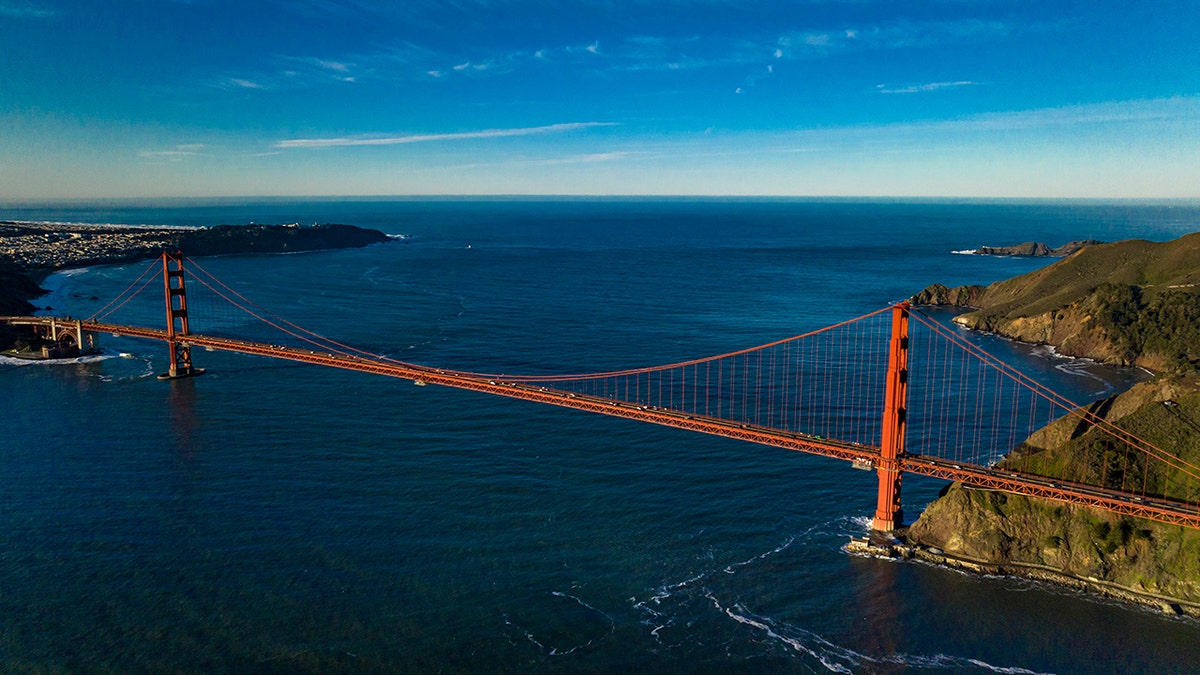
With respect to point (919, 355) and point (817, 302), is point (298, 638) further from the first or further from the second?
point (817, 302)

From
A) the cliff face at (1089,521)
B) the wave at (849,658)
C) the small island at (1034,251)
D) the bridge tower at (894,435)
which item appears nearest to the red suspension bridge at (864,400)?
the bridge tower at (894,435)

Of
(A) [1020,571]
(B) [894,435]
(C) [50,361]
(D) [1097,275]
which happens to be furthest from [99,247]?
(A) [1020,571]

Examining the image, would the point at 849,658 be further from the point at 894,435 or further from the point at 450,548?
the point at 450,548

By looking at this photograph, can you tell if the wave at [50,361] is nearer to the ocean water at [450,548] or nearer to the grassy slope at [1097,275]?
the ocean water at [450,548]

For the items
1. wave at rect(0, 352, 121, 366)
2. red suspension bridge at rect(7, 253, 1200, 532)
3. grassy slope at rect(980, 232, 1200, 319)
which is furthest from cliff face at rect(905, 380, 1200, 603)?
wave at rect(0, 352, 121, 366)

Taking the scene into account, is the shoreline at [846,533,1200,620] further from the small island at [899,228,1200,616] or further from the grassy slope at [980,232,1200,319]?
the grassy slope at [980,232,1200,319]

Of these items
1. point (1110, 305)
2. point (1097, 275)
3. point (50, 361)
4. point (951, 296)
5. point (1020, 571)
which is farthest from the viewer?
point (951, 296)
